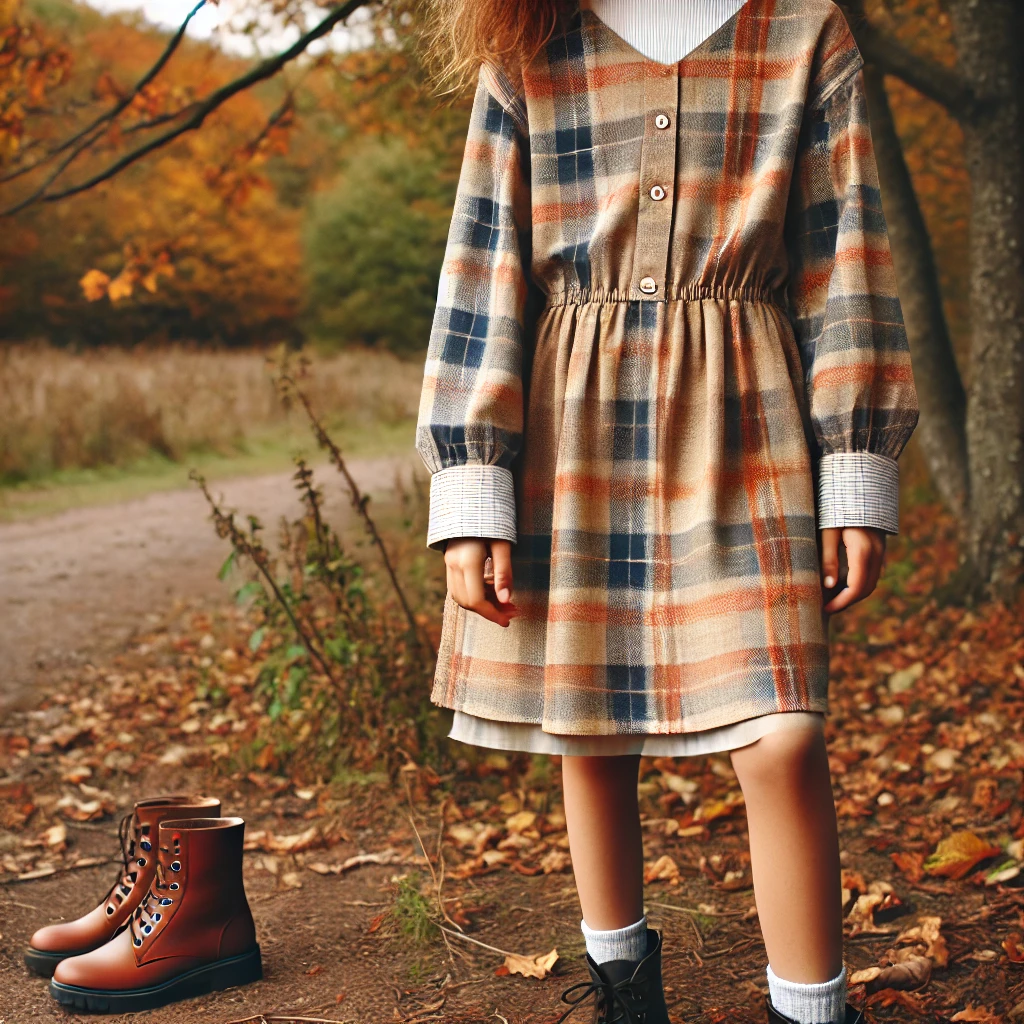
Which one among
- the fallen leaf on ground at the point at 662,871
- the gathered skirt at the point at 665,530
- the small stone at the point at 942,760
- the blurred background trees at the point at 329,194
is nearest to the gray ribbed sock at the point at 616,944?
the gathered skirt at the point at 665,530

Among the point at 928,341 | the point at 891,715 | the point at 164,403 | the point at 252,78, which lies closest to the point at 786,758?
the point at 891,715

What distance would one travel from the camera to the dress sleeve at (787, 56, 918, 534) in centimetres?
148

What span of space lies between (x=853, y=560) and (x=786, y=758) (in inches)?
11.8

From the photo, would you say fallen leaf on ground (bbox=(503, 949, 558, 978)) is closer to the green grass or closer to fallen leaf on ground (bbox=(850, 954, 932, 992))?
fallen leaf on ground (bbox=(850, 954, 932, 992))

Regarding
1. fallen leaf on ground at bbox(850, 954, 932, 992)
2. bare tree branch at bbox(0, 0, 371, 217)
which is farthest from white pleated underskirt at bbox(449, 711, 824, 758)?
bare tree branch at bbox(0, 0, 371, 217)

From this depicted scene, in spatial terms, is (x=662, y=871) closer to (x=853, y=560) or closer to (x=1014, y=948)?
(x=1014, y=948)

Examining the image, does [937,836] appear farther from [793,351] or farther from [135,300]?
[135,300]

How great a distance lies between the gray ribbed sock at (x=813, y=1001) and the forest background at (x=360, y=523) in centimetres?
58

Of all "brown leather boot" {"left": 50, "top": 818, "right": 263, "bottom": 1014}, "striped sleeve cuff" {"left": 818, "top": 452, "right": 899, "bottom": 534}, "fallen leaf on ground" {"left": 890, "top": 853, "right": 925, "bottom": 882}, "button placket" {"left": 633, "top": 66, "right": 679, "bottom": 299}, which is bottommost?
"fallen leaf on ground" {"left": 890, "top": 853, "right": 925, "bottom": 882}

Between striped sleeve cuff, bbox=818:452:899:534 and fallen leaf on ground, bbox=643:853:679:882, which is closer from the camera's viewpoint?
striped sleeve cuff, bbox=818:452:899:534

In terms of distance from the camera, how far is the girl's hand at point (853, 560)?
1482mm

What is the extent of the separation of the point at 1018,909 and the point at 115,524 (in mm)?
3699

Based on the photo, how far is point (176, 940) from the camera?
200 centimetres

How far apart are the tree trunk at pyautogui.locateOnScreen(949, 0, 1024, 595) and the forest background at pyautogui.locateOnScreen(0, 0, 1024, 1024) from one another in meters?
0.01
